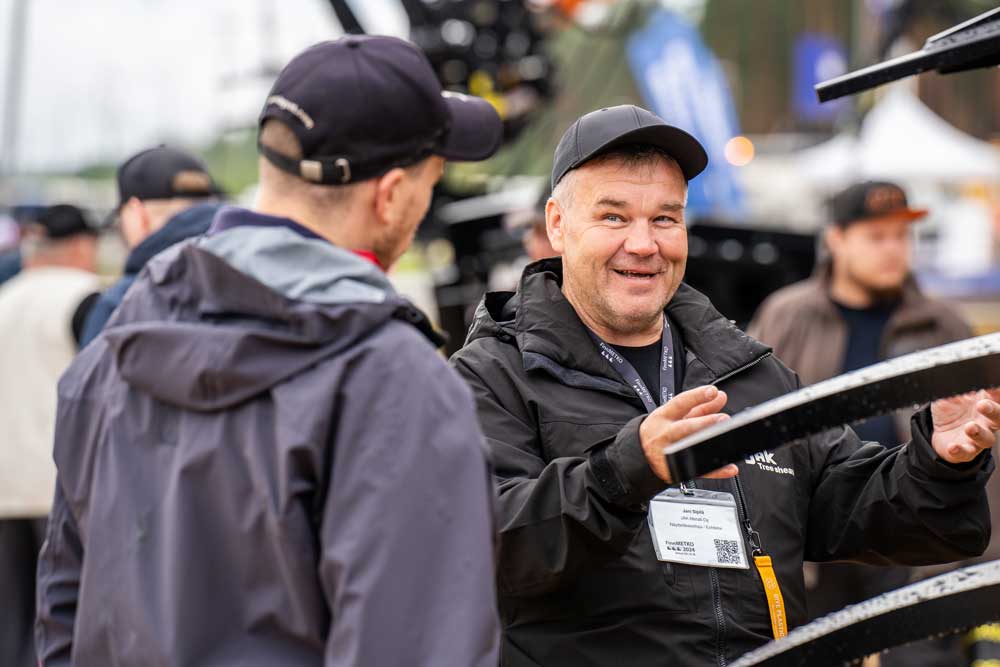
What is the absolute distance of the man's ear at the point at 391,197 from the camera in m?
1.93

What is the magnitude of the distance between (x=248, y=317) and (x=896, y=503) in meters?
1.37

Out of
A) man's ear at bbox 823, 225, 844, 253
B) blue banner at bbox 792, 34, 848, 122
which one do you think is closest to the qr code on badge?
man's ear at bbox 823, 225, 844, 253

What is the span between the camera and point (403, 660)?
66.2 inches

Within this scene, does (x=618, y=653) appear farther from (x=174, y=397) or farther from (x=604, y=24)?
(x=604, y=24)

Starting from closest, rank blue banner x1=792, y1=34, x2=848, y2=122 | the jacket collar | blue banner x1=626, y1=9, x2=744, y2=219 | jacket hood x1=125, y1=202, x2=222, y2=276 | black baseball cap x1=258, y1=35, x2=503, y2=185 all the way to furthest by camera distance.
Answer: black baseball cap x1=258, y1=35, x2=503, y2=185, the jacket collar, jacket hood x1=125, y1=202, x2=222, y2=276, blue banner x1=626, y1=9, x2=744, y2=219, blue banner x1=792, y1=34, x2=848, y2=122

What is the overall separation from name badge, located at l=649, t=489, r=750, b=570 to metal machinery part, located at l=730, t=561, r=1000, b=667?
0.69 m

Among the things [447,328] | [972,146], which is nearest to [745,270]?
[447,328]

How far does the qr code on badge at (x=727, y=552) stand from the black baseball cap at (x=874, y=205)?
10.5 feet

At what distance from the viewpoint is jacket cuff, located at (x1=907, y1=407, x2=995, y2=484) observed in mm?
2389

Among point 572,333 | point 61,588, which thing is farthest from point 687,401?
point 61,588

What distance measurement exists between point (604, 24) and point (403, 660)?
1288cm

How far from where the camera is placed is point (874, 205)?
5.34m

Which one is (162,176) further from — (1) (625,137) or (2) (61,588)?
(2) (61,588)

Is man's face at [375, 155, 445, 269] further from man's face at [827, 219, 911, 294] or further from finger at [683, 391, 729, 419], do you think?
man's face at [827, 219, 911, 294]
